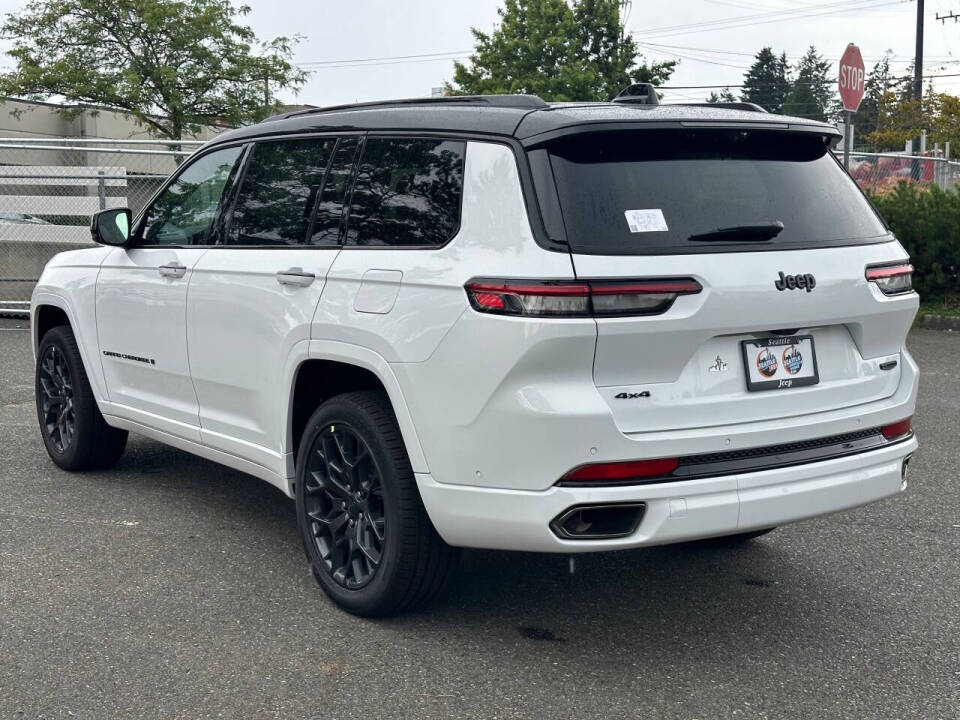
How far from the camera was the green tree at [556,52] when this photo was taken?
4712 cm

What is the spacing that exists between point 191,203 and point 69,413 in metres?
1.68

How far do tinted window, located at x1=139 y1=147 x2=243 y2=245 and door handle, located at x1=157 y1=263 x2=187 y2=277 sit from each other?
127 millimetres

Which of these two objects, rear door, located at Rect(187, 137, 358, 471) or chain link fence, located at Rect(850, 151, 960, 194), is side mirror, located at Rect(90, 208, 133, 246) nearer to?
rear door, located at Rect(187, 137, 358, 471)

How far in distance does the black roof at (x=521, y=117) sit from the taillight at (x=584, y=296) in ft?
1.64

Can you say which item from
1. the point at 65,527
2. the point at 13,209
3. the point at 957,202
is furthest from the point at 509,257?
the point at 13,209

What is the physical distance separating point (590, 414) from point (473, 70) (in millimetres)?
48564

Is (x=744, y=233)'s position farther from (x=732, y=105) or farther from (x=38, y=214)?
(x=38, y=214)

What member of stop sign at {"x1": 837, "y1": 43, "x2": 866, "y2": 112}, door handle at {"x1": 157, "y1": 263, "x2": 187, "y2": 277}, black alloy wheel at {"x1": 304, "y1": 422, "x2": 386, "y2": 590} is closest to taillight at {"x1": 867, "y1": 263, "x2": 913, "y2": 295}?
black alloy wheel at {"x1": 304, "y1": 422, "x2": 386, "y2": 590}

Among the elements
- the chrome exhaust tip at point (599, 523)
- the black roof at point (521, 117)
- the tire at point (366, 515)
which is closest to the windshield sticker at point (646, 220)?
the black roof at point (521, 117)

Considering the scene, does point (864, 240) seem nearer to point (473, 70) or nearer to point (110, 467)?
point (110, 467)

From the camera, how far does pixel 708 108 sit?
407 cm

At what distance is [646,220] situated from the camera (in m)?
3.56

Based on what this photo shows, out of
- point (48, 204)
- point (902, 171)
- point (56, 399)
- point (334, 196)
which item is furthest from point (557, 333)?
point (902, 171)

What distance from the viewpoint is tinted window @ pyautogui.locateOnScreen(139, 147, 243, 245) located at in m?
5.09
